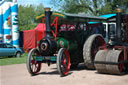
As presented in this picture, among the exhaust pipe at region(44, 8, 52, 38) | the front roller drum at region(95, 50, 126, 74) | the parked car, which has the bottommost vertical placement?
the parked car

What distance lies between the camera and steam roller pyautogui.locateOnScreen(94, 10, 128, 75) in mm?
7434

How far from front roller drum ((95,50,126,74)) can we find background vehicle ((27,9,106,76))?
846 millimetres

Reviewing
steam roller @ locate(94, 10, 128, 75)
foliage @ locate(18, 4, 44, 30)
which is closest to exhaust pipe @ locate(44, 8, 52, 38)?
steam roller @ locate(94, 10, 128, 75)

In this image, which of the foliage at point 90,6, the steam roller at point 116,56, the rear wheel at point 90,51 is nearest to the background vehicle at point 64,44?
the rear wheel at point 90,51

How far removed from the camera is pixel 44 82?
22.8 ft

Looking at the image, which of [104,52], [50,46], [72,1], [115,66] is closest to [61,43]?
[50,46]

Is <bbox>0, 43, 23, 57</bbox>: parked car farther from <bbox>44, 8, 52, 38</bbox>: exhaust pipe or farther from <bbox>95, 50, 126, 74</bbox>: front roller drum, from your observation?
<bbox>95, 50, 126, 74</bbox>: front roller drum

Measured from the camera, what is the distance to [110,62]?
24.4ft

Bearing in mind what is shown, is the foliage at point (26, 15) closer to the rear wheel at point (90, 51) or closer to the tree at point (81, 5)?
the tree at point (81, 5)

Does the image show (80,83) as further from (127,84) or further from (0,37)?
(0,37)

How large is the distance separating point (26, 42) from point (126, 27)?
16860 mm

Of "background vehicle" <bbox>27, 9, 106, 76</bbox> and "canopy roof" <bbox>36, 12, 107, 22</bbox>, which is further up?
"canopy roof" <bbox>36, 12, 107, 22</bbox>

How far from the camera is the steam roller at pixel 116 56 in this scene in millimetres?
7434

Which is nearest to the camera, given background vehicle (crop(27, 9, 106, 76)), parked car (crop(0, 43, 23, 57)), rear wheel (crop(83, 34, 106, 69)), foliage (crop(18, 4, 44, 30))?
background vehicle (crop(27, 9, 106, 76))
